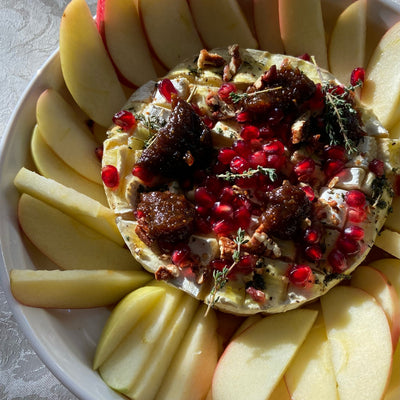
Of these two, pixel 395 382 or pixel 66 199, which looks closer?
pixel 395 382

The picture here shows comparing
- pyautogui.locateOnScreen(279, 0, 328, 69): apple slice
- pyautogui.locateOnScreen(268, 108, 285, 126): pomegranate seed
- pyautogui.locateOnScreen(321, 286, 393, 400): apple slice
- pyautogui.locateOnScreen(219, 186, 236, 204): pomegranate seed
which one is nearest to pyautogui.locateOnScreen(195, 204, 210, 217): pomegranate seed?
pyautogui.locateOnScreen(219, 186, 236, 204): pomegranate seed

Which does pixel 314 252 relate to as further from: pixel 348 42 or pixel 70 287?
pixel 348 42

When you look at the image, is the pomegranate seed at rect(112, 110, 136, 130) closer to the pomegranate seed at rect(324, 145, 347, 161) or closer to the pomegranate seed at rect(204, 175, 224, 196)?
the pomegranate seed at rect(204, 175, 224, 196)

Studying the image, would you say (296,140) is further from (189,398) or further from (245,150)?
(189,398)

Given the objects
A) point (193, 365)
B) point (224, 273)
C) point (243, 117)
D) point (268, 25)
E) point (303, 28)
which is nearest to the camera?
point (224, 273)

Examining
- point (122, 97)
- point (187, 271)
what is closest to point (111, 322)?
point (187, 271)

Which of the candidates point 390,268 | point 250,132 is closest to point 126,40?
point 250,132

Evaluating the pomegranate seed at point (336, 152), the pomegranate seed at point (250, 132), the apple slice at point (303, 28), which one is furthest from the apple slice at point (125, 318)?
the apple slice at point (303, 28)
